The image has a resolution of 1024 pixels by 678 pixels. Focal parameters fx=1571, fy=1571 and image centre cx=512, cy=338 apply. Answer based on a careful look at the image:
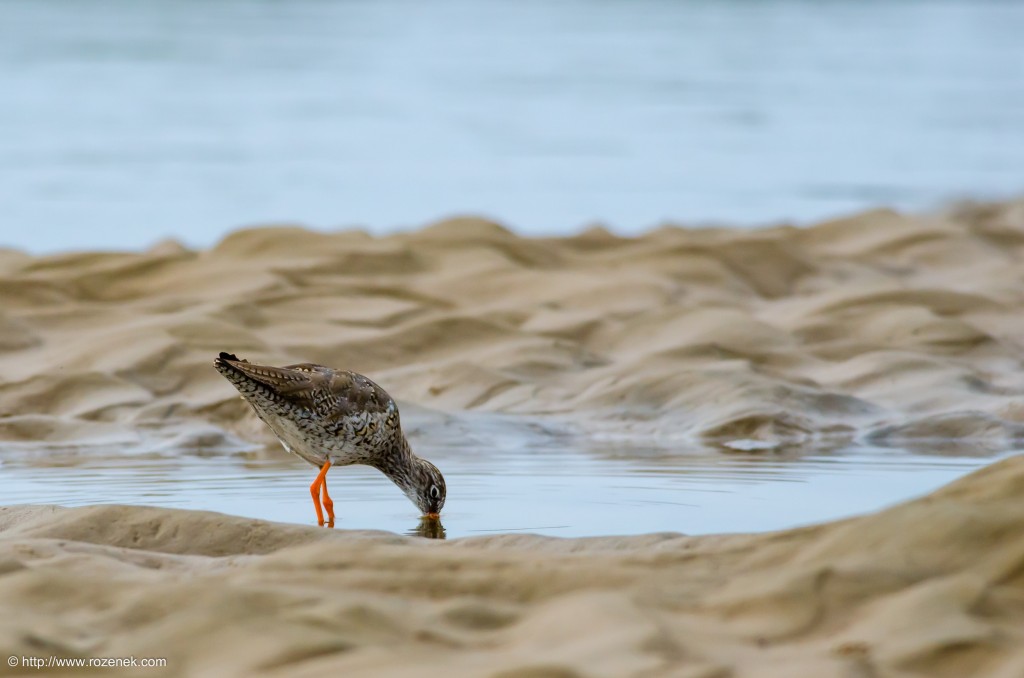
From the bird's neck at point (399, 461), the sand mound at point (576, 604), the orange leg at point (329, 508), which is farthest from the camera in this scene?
the bird's neck at point (399, 461)

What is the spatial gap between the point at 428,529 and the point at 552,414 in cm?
253

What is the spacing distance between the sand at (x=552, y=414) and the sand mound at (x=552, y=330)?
3 cm

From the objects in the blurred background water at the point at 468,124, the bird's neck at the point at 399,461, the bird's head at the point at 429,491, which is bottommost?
the bird's head at the point at 429,491

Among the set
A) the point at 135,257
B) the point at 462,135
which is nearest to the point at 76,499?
the point at 135,257

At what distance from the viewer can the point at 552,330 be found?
32.6 ft

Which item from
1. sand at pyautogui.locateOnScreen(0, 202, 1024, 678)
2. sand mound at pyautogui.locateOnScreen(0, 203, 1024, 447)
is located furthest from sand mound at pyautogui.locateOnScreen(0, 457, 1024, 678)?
sand mound at pyautogui.locateOnScreen(0, 203, 1024, 447)

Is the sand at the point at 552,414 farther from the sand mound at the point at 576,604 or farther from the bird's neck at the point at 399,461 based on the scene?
the bird's neck at the point at 399,461

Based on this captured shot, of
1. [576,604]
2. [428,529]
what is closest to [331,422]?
[428,529]

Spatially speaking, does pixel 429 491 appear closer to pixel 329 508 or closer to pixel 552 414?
pixel 329 508

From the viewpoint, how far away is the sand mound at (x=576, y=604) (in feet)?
12.5

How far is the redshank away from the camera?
6.54 meters

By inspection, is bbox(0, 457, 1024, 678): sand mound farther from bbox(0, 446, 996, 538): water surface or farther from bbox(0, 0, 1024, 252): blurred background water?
bbox(0, 0, 1024, 252): blurred background water

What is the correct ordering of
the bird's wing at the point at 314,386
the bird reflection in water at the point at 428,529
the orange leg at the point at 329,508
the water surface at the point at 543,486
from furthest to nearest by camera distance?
1. the bird's wing at the point at 314,386
2. the water surface at the point at 543,486
3. the orange leg at the point at 329,508
4. the bird reflection in water at the point at 428,529

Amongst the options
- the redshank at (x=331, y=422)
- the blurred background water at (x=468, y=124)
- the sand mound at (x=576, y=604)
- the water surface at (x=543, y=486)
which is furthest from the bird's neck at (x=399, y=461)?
the blurred background water at (x=468, y=124)
